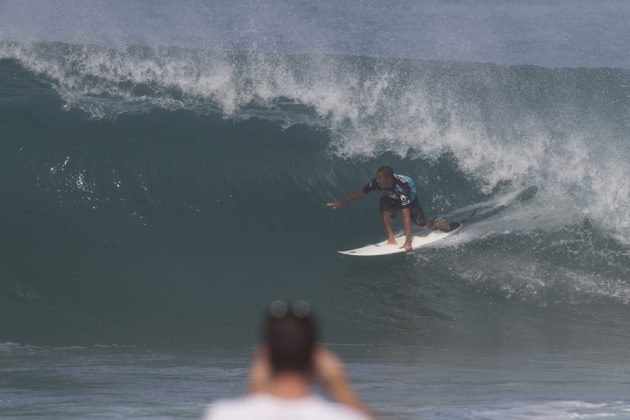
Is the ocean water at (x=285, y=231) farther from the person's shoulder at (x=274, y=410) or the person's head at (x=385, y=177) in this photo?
the person's shoulder at (x=274, y=410)

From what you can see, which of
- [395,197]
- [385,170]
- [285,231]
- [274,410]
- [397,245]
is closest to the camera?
[274,410]

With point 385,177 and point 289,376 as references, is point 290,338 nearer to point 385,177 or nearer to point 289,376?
point 289,376

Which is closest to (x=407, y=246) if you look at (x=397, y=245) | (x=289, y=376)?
Answer: (x=397, y=245)

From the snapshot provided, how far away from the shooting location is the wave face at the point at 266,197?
10.9 m

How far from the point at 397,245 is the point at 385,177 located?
1208 mm

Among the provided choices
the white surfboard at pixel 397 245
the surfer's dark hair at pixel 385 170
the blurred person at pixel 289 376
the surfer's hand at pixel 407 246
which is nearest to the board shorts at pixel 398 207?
the surfer's hand at pixel 407 246

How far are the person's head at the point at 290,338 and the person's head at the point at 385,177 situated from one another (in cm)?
843

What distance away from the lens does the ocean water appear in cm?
778

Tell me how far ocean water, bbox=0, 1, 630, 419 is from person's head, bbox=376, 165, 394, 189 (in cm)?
124

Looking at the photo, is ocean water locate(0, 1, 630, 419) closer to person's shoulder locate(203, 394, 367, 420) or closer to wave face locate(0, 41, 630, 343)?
wave face locate(0, 41, 630, 343)

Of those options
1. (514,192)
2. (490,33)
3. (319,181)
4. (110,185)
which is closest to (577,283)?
(514,192)

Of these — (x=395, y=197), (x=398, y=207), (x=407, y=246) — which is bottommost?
(x=407, y=246)

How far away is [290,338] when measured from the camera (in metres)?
2.30

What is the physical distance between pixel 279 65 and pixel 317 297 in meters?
7.72
